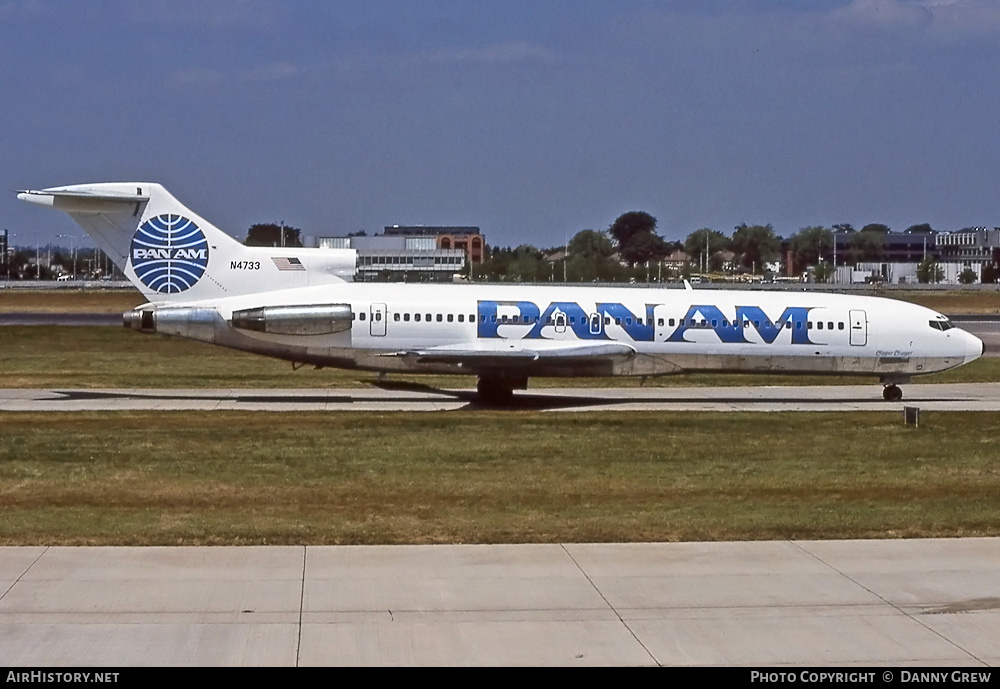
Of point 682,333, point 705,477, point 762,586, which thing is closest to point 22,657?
point 762,586

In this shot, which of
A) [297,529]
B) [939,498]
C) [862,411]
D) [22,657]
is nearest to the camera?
[22,657]

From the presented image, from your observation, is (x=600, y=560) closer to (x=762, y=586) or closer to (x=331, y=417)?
(x=762, y=586)

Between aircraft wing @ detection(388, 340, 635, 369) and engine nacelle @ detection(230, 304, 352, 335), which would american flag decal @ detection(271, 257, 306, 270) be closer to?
engine nacelle @ detection(230, 304, 352, 335)

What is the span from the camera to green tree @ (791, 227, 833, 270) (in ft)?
471

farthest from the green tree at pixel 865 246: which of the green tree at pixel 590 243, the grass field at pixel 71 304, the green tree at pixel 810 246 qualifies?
the grass field at pixel 71 304

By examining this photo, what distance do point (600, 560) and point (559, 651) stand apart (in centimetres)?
332

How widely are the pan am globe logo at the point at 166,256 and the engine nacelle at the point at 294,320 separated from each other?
1.73 metres

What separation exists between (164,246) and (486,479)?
14.6 metres

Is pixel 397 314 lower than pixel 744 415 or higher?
A: higher

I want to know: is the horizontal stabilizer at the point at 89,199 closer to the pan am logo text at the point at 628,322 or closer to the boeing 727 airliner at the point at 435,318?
the boeing 727 airliner at the point at 435,318

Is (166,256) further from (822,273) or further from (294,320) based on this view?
(822,273)

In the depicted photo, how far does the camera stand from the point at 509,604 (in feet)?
38.5

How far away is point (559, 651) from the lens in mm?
10297

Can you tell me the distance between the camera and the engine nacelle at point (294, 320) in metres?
29.8
